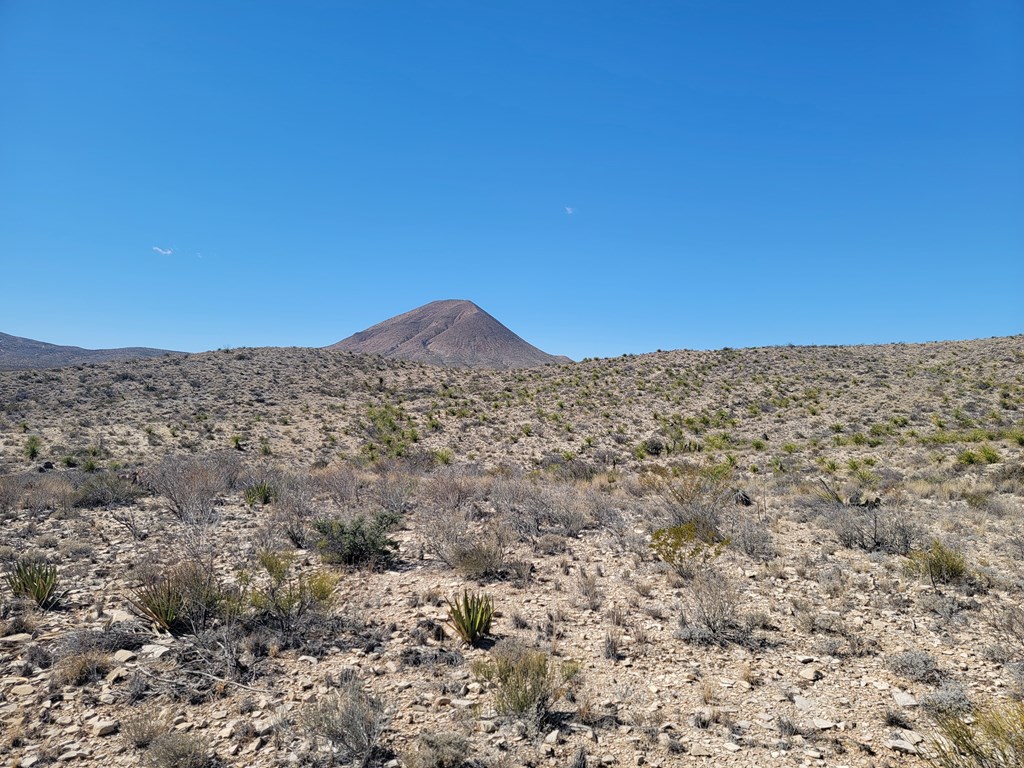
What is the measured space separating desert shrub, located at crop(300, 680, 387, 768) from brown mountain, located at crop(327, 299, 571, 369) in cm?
13612

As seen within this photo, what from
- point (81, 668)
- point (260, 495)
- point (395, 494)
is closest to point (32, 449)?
point (260, 495)

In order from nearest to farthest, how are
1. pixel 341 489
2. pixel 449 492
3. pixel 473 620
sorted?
pixel 473 620, pixel 449 492, pixel 341 489

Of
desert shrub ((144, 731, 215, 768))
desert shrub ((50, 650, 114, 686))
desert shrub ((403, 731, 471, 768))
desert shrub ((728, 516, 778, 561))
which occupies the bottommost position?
desert shrub ((50, 650, 114, 686))

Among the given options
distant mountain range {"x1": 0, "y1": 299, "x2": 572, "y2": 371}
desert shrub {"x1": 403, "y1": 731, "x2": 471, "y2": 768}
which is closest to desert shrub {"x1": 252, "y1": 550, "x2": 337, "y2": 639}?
desert shrub {"x1": 403, "y1": 731, "x2": 471, "y2": 768}

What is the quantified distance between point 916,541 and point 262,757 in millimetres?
10292

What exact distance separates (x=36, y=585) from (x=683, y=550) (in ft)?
30.9

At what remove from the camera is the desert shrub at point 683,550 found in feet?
Answer: 26.4

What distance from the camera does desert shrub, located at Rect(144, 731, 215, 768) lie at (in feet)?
11.9

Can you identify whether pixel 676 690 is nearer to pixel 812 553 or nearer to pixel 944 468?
pixel 812 553

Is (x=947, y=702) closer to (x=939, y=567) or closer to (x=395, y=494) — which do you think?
(x=939, y=567)

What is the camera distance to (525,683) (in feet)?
14.5

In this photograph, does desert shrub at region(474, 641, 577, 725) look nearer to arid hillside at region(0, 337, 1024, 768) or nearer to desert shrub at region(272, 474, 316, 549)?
arid hillside at region(0, 337, 1024, 768)

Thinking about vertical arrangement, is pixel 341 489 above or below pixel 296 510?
above

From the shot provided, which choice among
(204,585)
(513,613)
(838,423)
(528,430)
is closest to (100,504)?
(204,585)
